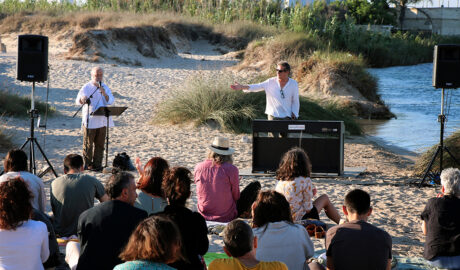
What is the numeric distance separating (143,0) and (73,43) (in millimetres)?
11902

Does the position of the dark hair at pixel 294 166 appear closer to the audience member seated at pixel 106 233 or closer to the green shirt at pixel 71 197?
the green shirt at pixel 71 197

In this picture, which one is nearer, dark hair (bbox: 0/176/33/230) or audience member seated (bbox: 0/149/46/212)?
dark hair (bbox: 0/176/33/230)

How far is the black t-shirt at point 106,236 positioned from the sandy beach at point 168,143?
166cm

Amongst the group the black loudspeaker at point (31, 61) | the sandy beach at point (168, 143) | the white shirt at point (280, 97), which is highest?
the black loudspeaker at point (31, 61)

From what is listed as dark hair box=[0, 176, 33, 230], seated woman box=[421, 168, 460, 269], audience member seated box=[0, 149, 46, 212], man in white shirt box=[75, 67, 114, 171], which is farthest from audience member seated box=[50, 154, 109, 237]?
man in white shirt box=[75, 67, 114, 171]

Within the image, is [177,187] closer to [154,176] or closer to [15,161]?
[154,176]

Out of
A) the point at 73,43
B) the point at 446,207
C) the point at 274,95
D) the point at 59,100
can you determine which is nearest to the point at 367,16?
the point at 73,43

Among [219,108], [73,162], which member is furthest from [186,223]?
[219,108]

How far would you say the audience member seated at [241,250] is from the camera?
3.36 metres

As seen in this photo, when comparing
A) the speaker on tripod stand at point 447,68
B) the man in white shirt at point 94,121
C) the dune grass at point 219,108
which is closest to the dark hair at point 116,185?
the man in white shirt at point 94,121

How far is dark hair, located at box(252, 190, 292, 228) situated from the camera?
412 centimetres

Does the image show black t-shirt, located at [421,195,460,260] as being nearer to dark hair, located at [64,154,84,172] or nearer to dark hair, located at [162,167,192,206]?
dark hair, located at [162,167,192,206]

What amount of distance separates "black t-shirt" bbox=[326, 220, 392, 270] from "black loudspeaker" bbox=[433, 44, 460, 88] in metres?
4.69

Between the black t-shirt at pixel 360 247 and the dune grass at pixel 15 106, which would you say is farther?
the dune grass at pixel 15 106
